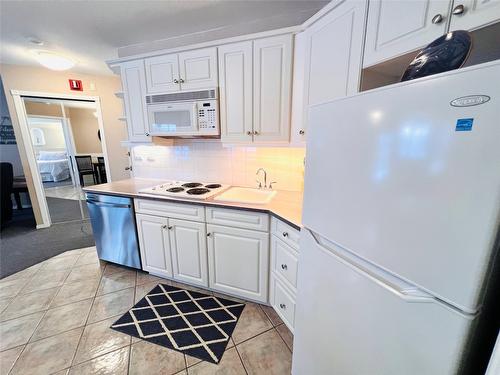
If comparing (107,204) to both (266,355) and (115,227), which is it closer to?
(115,227)

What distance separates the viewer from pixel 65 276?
2.36 m

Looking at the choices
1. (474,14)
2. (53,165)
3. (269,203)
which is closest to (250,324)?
(269,203)

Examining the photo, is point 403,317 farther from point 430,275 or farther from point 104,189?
point 104,189

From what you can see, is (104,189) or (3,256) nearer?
(104,189)

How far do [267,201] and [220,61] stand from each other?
52.2 inches

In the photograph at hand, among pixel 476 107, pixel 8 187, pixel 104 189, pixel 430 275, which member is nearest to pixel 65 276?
pixel 104 189

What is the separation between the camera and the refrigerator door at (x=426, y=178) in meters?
0.48

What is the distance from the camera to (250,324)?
1734mm

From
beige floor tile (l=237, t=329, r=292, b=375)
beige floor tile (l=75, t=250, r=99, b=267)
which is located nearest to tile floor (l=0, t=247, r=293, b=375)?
beige floor tile (l=237, t=329, r=292, b=375)

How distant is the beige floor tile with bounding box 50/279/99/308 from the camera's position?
6.55 feet

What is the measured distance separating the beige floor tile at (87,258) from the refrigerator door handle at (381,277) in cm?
297

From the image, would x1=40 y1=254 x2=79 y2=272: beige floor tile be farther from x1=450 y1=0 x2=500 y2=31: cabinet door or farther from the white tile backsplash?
x1=450 y1=0 x2=500 y2=31: cabinet door

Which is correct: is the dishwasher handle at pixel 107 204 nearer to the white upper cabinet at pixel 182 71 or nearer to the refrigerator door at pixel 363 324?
the white upper cabinet at pixel 182 71

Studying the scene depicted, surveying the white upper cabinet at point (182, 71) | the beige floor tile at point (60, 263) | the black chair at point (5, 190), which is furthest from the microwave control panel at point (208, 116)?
the black chair at point (5, 190)
